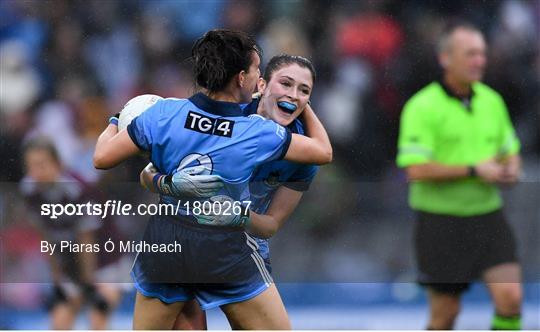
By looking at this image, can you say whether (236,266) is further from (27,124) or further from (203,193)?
(27,124)

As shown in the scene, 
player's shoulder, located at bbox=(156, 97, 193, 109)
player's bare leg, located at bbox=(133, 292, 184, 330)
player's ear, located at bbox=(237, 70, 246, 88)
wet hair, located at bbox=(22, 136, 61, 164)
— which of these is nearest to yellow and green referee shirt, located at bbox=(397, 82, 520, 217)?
player's ear, located at bbox=(237, 70, 246, 88)

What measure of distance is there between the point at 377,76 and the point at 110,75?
1135mm

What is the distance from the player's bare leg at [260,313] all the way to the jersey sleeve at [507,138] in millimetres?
1332

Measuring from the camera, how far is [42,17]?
4.40 meters

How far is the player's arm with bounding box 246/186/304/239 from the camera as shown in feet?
12.8

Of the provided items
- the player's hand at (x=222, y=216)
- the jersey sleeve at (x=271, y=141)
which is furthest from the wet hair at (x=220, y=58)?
the player's hand at (x=222, y=216)

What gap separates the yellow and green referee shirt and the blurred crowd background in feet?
0.18

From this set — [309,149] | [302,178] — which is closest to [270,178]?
[302,178]

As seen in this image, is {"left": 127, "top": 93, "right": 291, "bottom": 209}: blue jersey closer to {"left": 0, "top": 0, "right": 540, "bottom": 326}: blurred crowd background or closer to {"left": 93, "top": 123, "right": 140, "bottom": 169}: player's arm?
{"left": 93, "top": 123, "right": 140, "bottom": 169}: player's arm

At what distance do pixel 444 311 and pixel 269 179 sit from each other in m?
1.10

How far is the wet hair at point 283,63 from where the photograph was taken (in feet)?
13.1

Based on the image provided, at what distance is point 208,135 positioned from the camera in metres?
3.58

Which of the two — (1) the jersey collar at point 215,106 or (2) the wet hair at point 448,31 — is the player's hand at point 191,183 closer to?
(1) the jersey collar at point 215,106

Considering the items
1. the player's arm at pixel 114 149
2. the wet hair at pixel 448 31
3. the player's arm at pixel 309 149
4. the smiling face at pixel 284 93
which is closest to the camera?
the player's arm at pixel 114 149
